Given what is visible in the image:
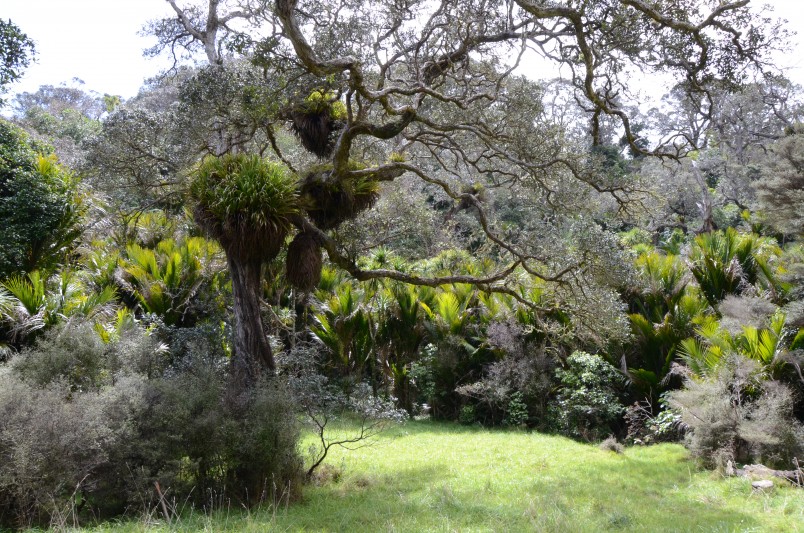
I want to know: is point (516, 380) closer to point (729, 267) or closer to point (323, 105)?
point (729, 267)

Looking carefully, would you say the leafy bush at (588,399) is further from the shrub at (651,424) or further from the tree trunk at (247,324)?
the tree trunk at (247,324)

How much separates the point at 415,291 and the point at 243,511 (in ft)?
27.2

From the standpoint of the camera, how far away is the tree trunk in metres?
7.95

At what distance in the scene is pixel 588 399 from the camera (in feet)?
37.4

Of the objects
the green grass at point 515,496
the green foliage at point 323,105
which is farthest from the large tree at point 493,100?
the green grass at point 515,496

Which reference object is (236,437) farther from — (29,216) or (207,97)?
(29,216)

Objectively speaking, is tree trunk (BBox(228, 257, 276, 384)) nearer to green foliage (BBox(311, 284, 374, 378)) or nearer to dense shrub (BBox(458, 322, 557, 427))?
green foliage (BBox(311, 284, 374, 378))

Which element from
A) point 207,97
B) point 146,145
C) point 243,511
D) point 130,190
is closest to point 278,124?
point 207,97

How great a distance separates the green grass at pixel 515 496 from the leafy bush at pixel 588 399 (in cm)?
95

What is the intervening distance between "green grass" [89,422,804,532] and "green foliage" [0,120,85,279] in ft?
20.7

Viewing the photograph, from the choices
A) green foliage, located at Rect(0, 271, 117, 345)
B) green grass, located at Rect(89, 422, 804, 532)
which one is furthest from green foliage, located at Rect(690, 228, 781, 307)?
green foliage, located at Rect(0, 271, 117, 345)

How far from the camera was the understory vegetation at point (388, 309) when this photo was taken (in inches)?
241

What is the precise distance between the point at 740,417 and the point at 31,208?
11.7m

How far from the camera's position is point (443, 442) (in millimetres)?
10742
